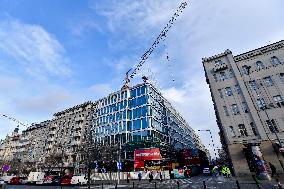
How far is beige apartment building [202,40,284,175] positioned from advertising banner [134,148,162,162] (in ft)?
72.8

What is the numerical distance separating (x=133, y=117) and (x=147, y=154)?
13.3m

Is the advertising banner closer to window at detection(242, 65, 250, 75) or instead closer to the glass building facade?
the glass building facade

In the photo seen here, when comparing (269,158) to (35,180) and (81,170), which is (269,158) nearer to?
(35,180)

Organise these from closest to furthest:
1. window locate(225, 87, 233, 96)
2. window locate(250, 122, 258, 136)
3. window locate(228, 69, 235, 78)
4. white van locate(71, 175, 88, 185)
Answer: window locate(250, 122, 258, 136)
white van locate(71, 175, 88, 185)
window locate(225, 87, 233, 96)
window locate(228, 69, 235, 78)

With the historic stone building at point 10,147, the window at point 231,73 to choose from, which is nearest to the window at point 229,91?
the window at point 231,73

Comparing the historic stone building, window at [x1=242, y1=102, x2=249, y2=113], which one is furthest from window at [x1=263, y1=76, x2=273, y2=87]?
the historic stone building

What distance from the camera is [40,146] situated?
313ft

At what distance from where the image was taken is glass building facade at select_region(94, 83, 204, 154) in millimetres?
60188

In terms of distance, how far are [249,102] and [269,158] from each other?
857 cm

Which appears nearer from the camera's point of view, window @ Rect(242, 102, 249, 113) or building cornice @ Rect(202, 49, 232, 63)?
window @ Rect(242, 102, 249, 113)

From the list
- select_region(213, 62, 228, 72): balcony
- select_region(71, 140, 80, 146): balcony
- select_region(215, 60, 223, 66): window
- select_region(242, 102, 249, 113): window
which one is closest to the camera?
select_region(242, 102, 249, 113): window

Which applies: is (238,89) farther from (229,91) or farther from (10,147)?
(10,147)

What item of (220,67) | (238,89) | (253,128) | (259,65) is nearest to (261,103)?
(238,89)

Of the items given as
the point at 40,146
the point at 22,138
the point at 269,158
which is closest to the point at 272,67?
the point at 269,158
